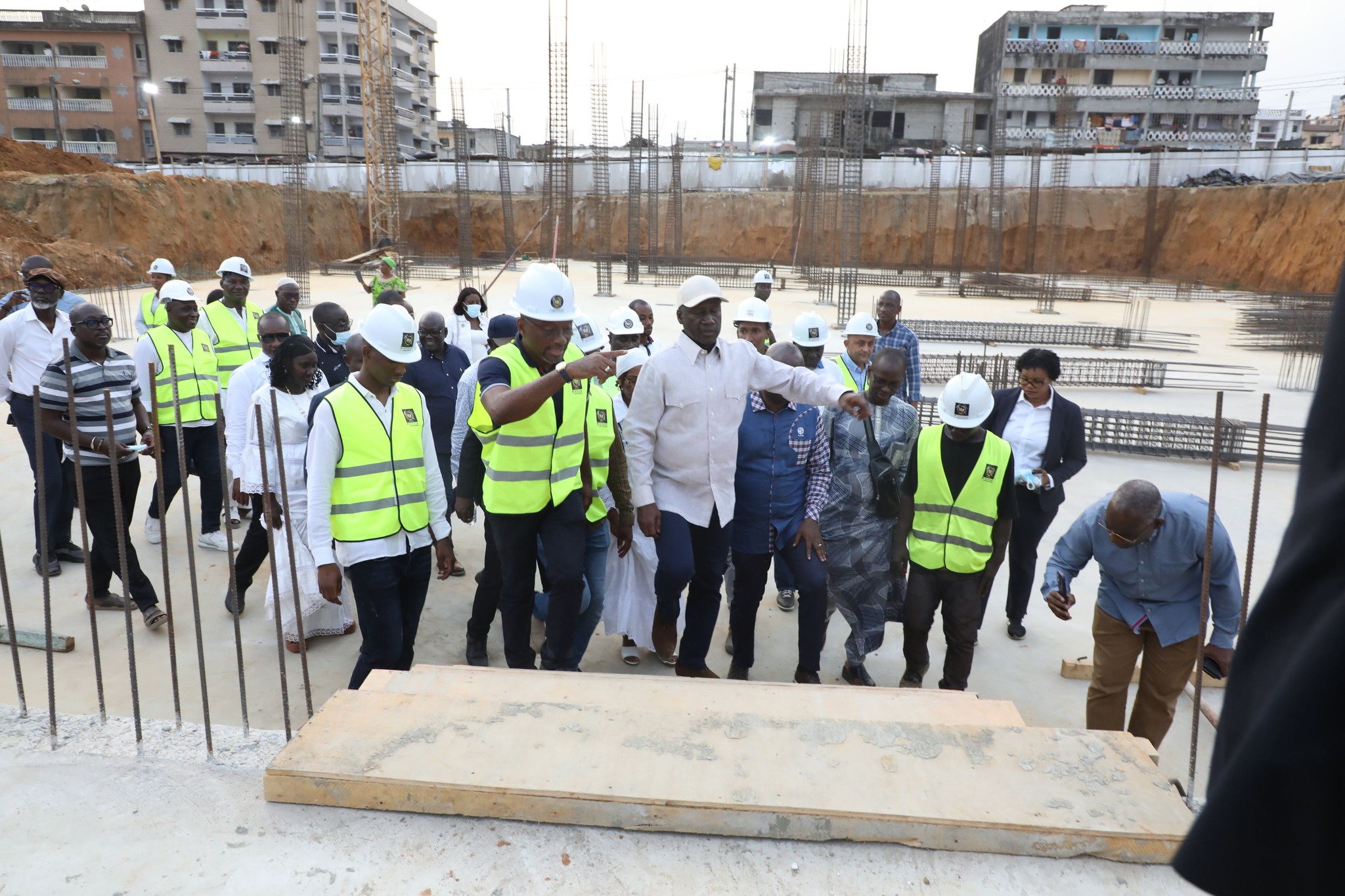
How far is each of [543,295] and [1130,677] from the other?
316 centimetres

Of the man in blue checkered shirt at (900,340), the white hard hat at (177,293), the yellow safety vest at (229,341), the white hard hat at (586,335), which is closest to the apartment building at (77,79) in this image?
the yellow safety vest at (229,341)

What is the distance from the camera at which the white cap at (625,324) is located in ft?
18.7

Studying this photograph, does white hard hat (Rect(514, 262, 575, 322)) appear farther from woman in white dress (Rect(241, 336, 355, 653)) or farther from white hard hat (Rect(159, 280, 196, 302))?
white hard hat (Rect(159, 280, 196, 302))

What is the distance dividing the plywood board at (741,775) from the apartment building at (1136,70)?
59425mm

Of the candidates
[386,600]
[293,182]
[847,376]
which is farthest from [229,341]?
[293,182]

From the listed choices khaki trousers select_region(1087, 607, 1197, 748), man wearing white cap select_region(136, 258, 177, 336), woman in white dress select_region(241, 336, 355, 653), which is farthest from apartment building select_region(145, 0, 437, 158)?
khaki trousers select_region(1087, 607, 1197, 748)

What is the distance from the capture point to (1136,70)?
55500 mm

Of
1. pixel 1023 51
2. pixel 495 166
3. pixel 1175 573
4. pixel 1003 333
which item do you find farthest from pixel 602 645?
→ pixel 1023 51

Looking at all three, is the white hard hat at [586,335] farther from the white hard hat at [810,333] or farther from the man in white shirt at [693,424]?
the man in white shirt at [693,424]

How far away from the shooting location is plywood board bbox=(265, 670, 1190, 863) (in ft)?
7.29

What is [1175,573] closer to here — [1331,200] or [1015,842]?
[1015,842]

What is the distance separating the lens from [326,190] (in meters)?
37.8

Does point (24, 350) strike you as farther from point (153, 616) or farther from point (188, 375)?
point (153, 616)

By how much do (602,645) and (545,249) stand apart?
1242 inches
